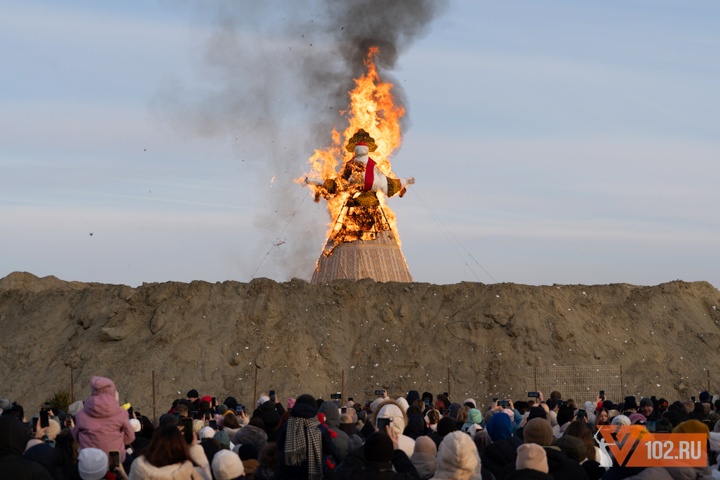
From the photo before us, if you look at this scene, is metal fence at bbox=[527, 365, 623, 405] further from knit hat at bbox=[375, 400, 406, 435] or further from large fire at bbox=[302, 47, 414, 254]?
knit hat at bbox=[375, 400, 406, 435]

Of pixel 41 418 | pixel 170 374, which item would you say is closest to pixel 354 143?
pixel 170 374

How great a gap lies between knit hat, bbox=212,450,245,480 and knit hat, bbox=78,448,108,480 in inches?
43.6

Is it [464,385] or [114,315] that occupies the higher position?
[114,315]

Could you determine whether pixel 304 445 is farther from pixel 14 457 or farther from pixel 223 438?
pixel 14 457

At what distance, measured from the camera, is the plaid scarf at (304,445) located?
11.9 metres

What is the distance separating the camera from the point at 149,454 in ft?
33.3

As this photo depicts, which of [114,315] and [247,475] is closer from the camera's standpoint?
[247,475]

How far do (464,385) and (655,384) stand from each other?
6.78 metres

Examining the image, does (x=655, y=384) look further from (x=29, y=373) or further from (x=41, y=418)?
(x=41, y=418)

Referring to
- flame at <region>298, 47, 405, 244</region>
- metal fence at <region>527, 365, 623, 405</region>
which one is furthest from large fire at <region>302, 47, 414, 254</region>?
metal fence at <region>527, 365, 623, 405</region>

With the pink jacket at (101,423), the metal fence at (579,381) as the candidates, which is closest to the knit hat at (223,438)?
the pink jacket at (101,423)

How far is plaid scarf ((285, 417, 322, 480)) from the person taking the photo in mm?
11891

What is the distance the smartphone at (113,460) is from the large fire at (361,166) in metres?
33.0

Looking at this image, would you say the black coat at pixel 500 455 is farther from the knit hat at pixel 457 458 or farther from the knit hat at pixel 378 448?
the knit hat at pixel 378 448
